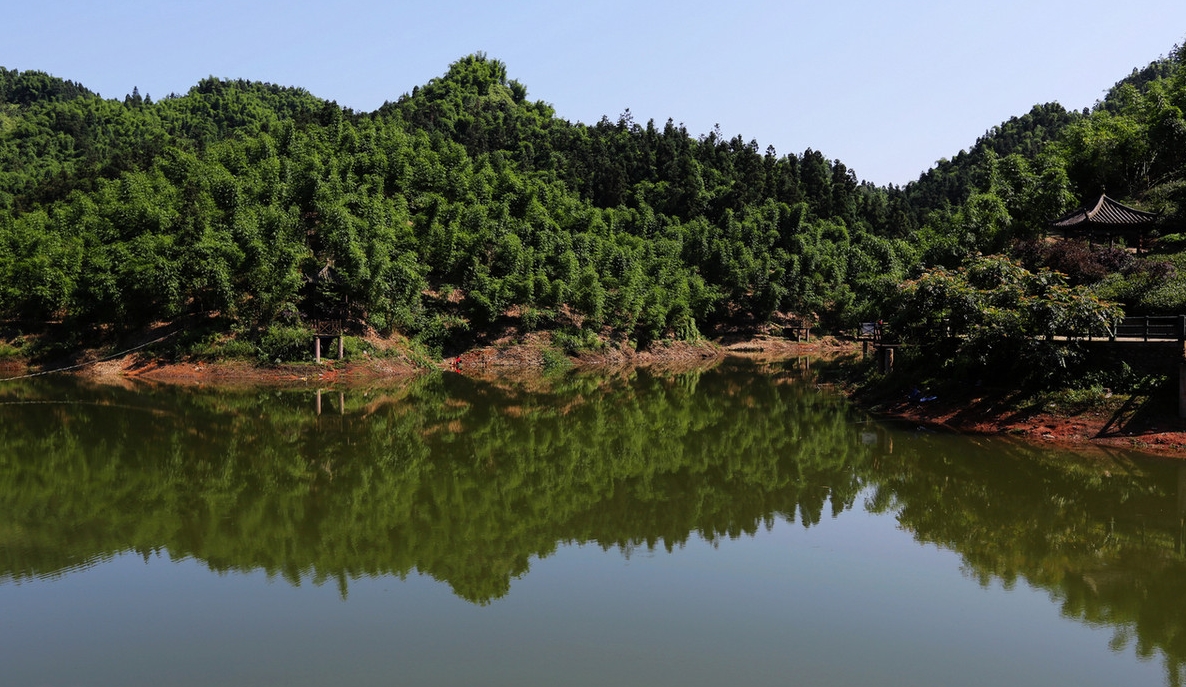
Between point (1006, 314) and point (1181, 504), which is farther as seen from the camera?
point (1006, 314)

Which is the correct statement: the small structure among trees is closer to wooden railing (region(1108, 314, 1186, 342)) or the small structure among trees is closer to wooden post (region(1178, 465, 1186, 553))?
wooden railing (region(1108, 314, 1186, 342))

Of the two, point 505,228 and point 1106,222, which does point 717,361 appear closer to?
point 505,228

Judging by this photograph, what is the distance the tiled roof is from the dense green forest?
1541mm

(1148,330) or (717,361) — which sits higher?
(1148,330)

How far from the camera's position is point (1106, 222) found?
111 ft

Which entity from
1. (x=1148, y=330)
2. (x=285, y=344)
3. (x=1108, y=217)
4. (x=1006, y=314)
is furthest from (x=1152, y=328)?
(x=285, y=344)

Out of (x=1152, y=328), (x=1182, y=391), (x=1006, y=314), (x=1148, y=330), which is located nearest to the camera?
(x=1182, y=391)

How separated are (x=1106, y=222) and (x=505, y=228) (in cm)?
3786

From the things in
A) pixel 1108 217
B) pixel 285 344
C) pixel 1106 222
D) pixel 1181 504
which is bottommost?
pixel 1181 504

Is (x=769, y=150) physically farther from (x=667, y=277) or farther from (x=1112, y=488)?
(x=1112, y=488)

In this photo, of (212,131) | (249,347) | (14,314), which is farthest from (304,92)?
(249,347)

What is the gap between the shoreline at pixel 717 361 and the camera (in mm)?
22266

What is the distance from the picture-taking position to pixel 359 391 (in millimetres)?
37781

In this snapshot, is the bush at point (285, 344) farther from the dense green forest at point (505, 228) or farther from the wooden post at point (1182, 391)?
the wooden post at point (1182, 391)
